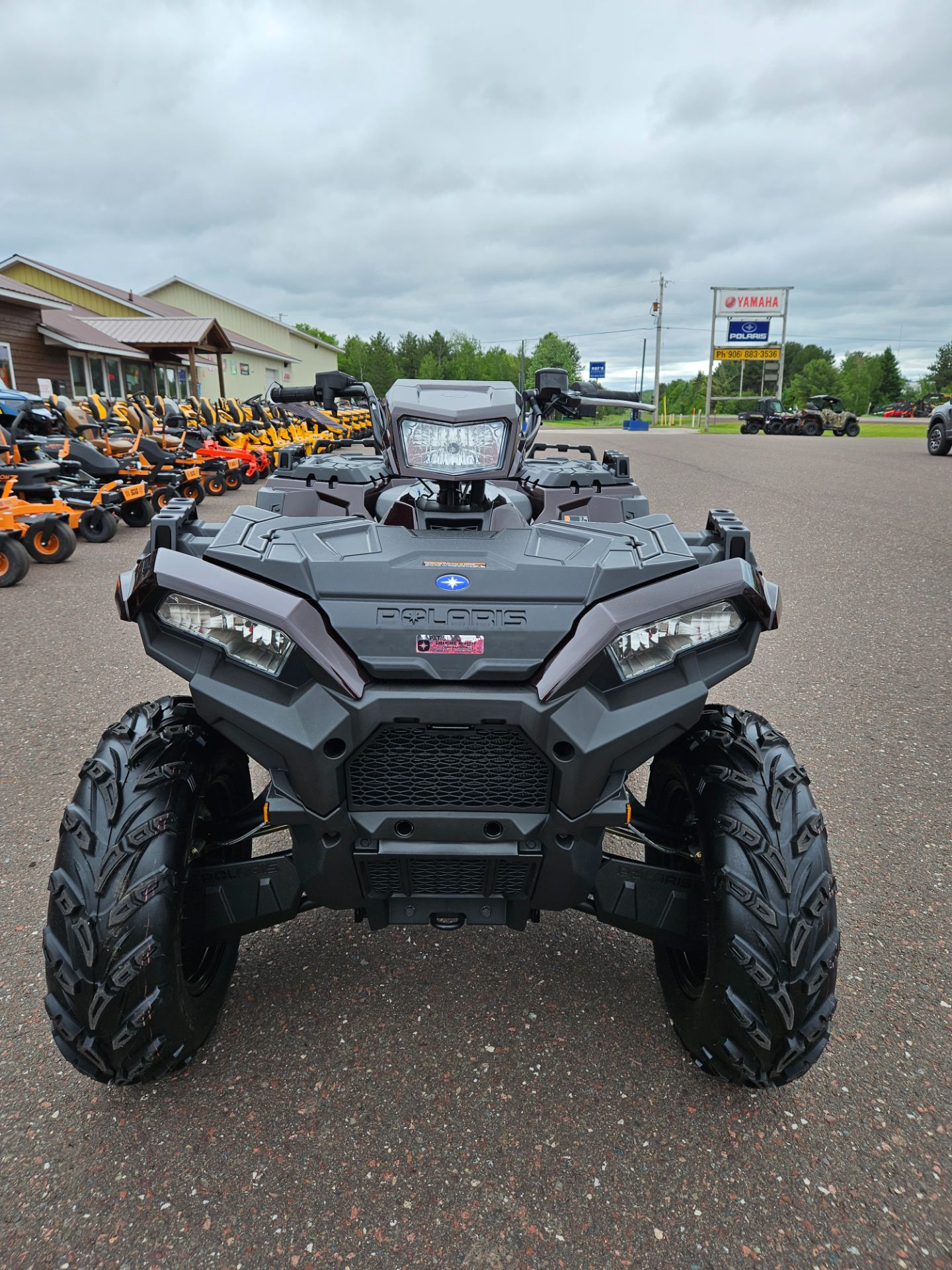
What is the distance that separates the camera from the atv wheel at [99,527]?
10016 millimetres

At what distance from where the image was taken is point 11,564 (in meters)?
7.49

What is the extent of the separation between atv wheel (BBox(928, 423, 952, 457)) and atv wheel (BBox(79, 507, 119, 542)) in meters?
19.4

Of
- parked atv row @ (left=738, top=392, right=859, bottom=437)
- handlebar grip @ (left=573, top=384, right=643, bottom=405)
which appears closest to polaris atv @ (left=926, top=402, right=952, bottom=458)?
parked atv row @ (left=738, top=392, right=859, bottom=437)

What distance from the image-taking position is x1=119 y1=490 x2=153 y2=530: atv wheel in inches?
437

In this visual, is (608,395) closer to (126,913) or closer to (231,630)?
(231,630)

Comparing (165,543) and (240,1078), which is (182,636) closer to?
(165,543)

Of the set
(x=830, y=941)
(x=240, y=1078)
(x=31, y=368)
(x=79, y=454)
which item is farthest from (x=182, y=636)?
(x=31, y=368)

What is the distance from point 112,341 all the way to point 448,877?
32.9 m

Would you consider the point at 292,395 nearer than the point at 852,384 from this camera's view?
Yes

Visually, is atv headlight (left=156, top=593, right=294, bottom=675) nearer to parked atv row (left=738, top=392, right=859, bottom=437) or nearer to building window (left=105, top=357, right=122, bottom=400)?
building window (left=105, top=357, right=122, bottom=400)

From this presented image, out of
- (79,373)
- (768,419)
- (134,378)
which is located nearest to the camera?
(79,373)

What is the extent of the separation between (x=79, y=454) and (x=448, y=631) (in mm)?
9940

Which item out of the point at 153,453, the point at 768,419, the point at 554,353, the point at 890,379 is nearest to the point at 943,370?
the point at 890,379

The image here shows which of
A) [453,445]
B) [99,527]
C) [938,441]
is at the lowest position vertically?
[99,527]
